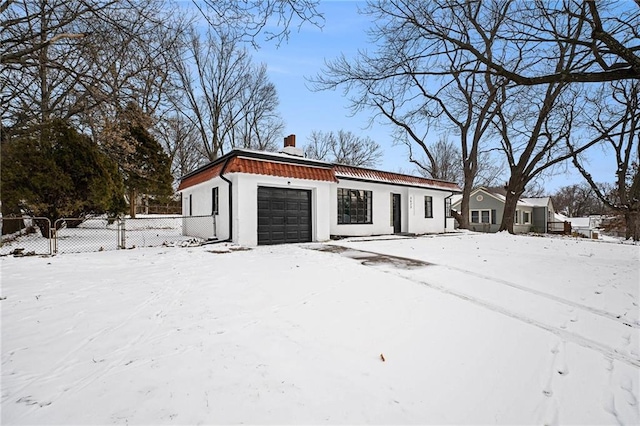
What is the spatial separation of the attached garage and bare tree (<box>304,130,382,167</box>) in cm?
2638

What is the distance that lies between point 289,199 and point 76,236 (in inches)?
385

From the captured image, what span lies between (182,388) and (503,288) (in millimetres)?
5467

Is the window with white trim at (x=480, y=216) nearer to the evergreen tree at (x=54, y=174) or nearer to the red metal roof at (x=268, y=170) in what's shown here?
the red metal roof at (x=268, y=170)

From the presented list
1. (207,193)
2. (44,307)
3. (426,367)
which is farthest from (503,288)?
(207,193)

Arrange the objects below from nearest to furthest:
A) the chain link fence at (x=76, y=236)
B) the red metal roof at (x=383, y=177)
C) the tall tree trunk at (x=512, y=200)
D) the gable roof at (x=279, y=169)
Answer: the chain link fence at (x=76, y=236)
the gable roof at (x=279, y=169)
the red metal roof at (x=383, y=177)
the tall tree trunk at (x=512, y=200)

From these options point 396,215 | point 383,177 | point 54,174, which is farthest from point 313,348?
point 396,215

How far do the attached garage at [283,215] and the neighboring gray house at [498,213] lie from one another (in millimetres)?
24191

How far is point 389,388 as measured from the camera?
228 cm

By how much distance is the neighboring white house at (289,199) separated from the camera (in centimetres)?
973

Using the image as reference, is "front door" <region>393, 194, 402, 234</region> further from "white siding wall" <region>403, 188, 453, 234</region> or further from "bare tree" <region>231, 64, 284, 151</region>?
"bare tree" <region>231, 64, 284, 151</region>

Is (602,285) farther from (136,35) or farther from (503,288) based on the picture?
(136,35)

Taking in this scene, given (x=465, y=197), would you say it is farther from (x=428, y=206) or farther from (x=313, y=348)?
(x=313, y=348)

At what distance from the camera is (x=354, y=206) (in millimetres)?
13797

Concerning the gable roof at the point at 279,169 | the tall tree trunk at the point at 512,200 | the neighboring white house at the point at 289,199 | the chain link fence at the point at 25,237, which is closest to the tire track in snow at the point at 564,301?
the neighboring white house at the point at 289,199
